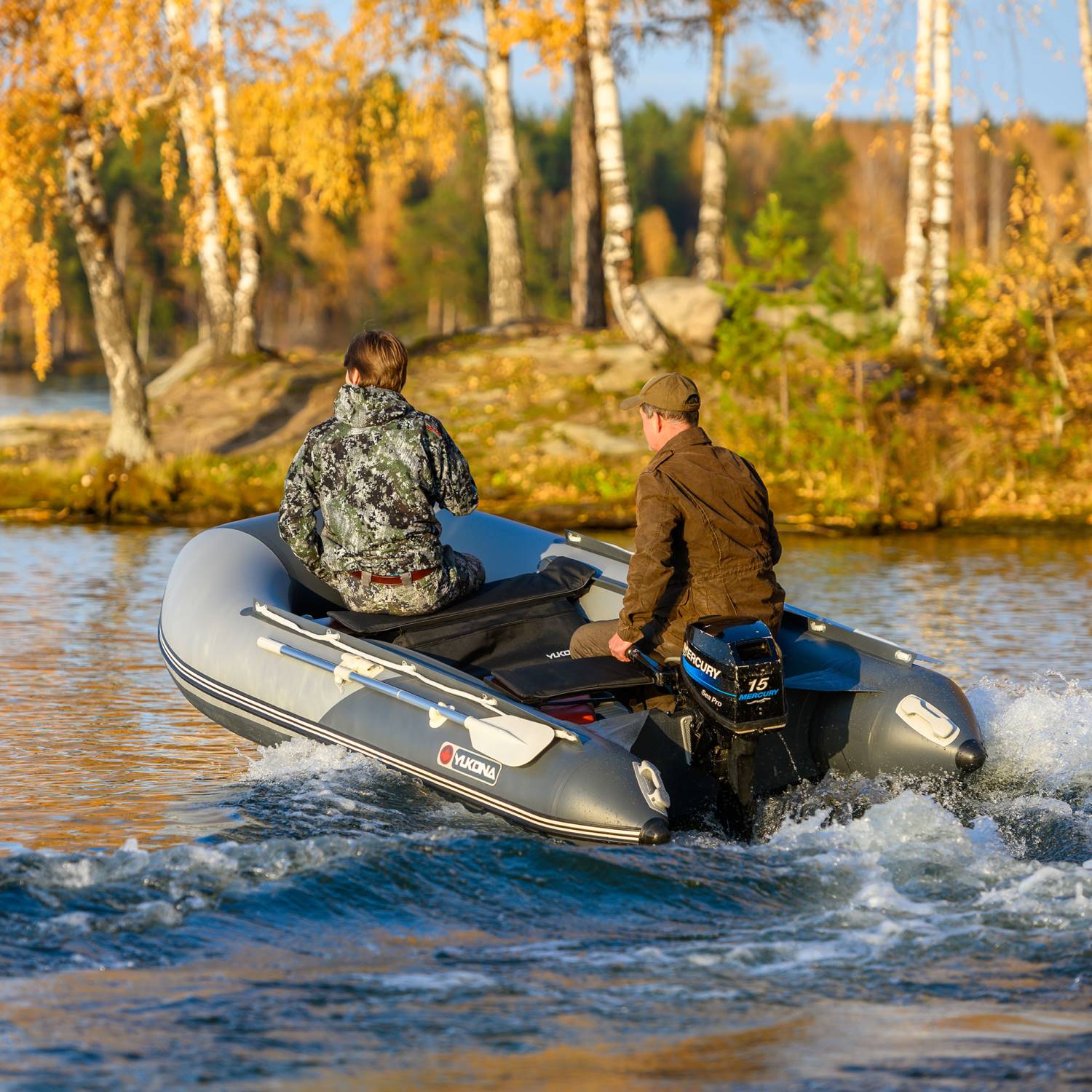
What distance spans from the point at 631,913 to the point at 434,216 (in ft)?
217

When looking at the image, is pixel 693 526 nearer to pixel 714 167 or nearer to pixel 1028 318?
pixel 1028 318

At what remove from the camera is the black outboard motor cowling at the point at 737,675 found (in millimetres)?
5031

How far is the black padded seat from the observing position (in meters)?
6.30

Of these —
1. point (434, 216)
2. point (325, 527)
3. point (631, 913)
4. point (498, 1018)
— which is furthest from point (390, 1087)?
point (434, 216)

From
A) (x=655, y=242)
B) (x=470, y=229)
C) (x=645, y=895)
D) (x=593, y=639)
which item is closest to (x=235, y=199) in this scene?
(x=593, y=639)

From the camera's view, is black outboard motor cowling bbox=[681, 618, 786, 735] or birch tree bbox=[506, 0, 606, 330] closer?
black outboard motor cowling bbox=[681, 618, 786, 735]

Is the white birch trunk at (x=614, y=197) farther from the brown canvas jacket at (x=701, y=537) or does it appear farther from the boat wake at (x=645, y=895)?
the boat wake at (x=645, y=895)

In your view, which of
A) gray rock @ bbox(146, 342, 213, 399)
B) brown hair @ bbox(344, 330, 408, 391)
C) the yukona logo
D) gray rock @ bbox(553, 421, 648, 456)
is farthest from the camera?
gray rock @ bbox(146, 342, 213, 399)

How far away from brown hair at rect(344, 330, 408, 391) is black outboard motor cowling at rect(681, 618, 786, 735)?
159cm

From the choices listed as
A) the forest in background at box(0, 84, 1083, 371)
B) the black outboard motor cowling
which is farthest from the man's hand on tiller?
the forest in background at box(0, 84, 1083, 371)

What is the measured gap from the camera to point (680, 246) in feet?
293

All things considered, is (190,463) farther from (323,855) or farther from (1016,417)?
(323,855)

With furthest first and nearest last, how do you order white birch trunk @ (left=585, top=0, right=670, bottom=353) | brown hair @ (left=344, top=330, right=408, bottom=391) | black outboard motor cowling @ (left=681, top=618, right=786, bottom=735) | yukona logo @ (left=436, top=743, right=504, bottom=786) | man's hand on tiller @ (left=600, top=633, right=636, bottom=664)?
white birch trunk @ (left=585, top=0, right=670, bottom=353) → brown hair @ (left=344, top=330, right=408, bottom=391) → man's hand on tiller @ (left=600, top=633, right=636, bottom=664) → yukona logo @ (left=436, top=743, right=504, bottom=786) → black outboard motor cowling @ (left=681, top=618, right=786, bottom=735)

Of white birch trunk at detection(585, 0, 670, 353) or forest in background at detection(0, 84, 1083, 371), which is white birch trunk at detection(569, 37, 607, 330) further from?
forest in background at detection(0, 84, 1083, 371)
